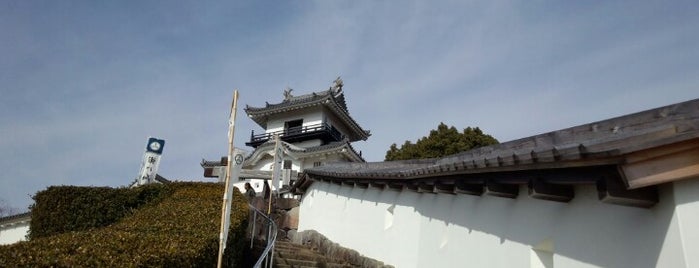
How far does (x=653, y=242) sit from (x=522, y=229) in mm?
2058

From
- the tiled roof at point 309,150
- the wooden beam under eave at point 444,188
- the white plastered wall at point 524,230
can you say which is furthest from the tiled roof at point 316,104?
the wooden beam under eave at point 444,188

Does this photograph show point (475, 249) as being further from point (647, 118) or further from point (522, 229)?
point (647, 118)

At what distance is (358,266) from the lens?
37.2 ft

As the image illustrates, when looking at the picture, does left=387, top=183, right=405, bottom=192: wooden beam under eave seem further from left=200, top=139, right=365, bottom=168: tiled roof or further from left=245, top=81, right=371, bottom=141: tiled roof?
left=245, top=81, right=371, bottom=141: tiled roof

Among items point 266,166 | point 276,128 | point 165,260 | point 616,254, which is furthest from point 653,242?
point 276,128

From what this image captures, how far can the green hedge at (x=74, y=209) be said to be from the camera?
11.3 meters

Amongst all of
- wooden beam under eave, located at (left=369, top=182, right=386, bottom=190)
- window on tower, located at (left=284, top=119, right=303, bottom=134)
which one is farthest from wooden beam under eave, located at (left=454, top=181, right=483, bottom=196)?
window on tower, located at (left=284, top=119, right=303, bottom=134)

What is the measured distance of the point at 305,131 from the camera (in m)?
38.4

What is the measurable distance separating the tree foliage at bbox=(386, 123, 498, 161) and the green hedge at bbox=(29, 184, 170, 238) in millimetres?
19466

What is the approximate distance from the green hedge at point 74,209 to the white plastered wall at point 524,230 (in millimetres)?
6591

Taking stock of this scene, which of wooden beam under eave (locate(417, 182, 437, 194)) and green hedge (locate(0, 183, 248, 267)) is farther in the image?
wooden beam under eave (locate(417, 182, 437, 194))

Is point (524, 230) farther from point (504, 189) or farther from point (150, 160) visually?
point (150, 160)

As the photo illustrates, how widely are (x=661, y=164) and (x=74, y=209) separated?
12.6 m

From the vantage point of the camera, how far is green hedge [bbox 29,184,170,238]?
1130 cm
